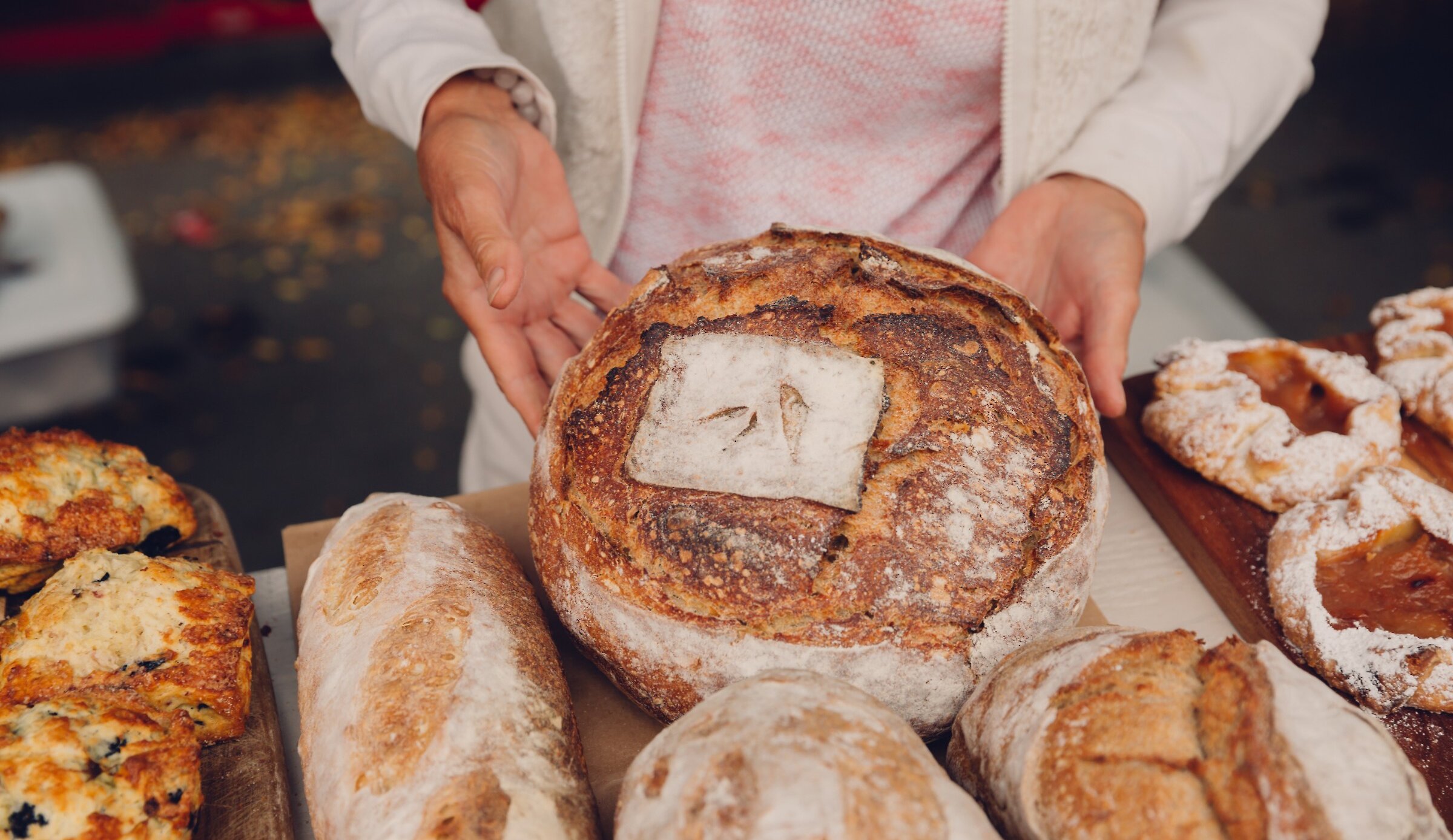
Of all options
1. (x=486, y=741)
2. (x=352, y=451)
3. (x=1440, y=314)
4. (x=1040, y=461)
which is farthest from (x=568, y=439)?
(x=352, y=451)

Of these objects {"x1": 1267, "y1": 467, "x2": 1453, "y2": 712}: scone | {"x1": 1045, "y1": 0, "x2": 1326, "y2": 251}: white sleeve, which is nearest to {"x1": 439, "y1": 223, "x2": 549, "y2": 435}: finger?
{"x1": 1045, "y1": 0, "x2": 1326, "y2": 251}: white sleeve

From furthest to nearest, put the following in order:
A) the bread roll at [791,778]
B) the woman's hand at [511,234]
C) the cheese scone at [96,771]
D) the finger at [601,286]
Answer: the finger at [601,286] → the woman's hand at [511,234] → the cheese scone at [96,771] → the bread roll at [791,778]

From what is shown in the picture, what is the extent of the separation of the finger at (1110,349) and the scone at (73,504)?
1.43 meters

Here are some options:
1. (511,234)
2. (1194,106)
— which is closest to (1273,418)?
(1194,106)

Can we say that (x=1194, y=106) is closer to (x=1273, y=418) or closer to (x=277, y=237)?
(x=1273, y=418)

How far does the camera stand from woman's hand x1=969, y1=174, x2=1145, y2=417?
158cm

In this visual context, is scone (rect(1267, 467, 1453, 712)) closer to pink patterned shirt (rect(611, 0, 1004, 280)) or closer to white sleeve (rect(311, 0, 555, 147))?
pink patterned shirt (rect(611, 0, 1004, 280))

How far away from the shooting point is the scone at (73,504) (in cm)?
131

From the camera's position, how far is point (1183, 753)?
927 mm

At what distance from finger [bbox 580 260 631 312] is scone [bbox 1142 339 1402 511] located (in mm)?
980

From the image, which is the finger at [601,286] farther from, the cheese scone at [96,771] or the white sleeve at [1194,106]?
the cheese scone at [96,771]

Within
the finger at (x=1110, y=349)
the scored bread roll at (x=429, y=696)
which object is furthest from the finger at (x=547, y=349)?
the finger at (x=1110, y=349)

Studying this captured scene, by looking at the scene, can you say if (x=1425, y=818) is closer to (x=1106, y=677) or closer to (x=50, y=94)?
(x=1106, y=677)

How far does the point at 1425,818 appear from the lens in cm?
89
